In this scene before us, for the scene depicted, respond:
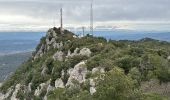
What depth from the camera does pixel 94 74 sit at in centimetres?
3466

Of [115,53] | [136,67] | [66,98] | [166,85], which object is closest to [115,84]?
[66,98]

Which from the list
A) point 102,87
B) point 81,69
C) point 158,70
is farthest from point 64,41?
point 102,87

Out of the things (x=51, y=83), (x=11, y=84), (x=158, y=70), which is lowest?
(x=11, y=84)

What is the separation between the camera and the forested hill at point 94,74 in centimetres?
2722

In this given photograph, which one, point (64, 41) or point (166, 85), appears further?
point (64, 41)

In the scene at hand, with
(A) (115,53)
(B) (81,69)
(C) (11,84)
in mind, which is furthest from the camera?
(C) (11,84)

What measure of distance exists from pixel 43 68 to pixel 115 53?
1664 centimetres

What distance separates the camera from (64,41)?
3270 inches

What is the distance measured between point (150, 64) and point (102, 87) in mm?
25299

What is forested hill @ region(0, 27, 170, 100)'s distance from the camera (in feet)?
89.3

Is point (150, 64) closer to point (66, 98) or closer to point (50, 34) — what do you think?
point (66, 98)

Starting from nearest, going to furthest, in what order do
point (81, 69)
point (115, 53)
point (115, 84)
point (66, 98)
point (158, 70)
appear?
point (115, 84), point (66, 98), point (158, 70), point (81, 69), point (115, 53)

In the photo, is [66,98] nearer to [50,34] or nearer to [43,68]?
[43,68]

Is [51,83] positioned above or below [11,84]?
above
